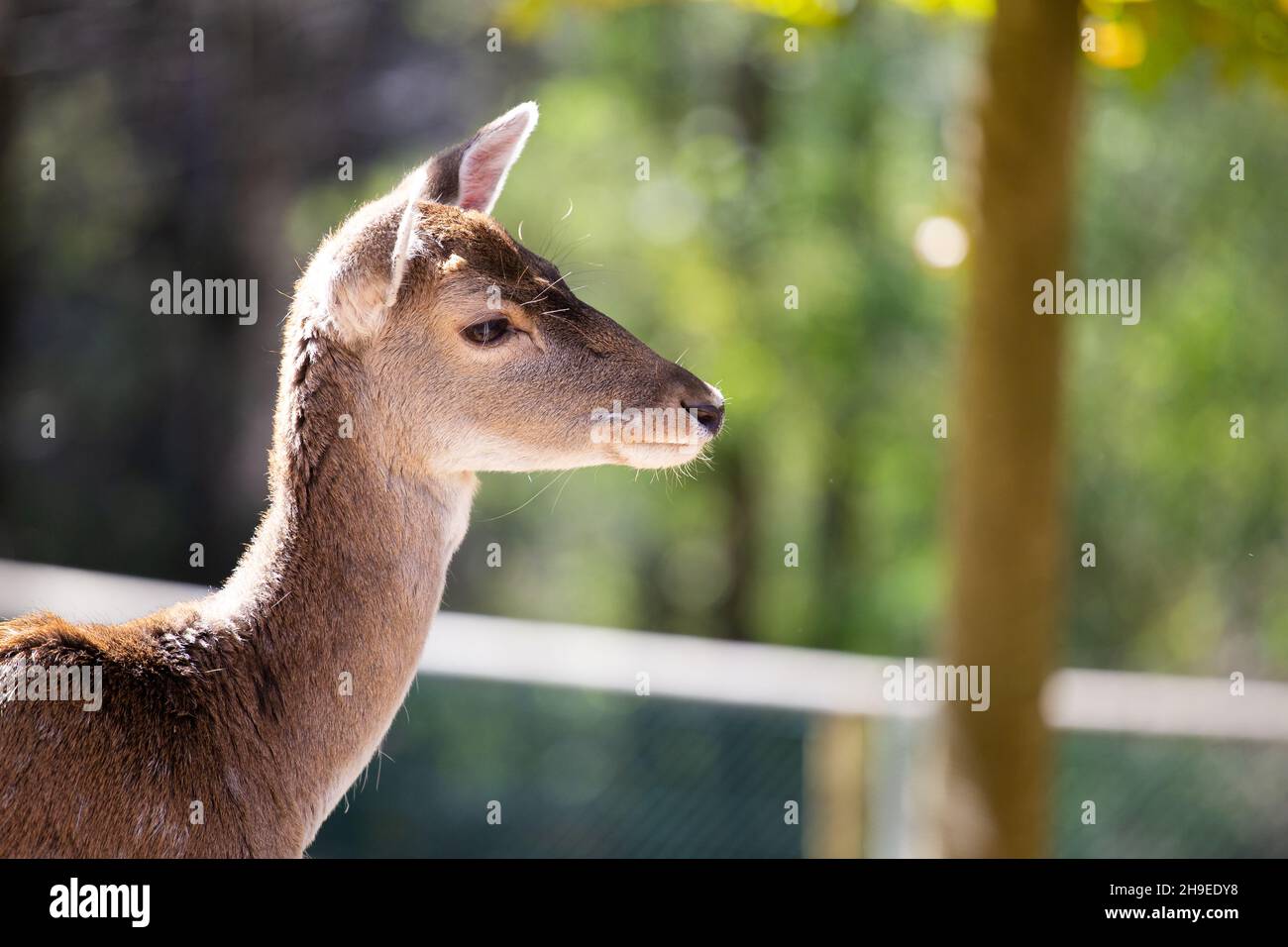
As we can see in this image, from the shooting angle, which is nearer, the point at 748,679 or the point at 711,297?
the point at 748,679

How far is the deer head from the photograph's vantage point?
2922 mm

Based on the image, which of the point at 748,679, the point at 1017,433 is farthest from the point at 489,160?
the point at 748,679

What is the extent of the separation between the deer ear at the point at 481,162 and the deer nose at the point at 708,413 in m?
0.63

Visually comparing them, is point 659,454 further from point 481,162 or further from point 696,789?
point 696,789

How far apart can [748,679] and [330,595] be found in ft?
16.3

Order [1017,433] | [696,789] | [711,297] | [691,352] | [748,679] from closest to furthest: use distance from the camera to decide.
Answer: [1017,433] < [696,789] < [748,679] < [691,352] < [711,297]

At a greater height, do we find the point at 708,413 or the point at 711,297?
the point at 711,297

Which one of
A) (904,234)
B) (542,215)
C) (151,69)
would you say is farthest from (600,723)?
(904,234)

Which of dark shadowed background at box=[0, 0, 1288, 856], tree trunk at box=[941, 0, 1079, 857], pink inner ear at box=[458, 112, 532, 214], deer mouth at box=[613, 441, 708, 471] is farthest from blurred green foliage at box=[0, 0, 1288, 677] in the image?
deer mouth at box=[613, 441, 708, 471]

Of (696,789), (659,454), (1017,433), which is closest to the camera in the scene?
(659,454)

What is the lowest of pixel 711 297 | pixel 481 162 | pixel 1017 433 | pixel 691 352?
pixel 1017 433

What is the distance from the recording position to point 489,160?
301cm
